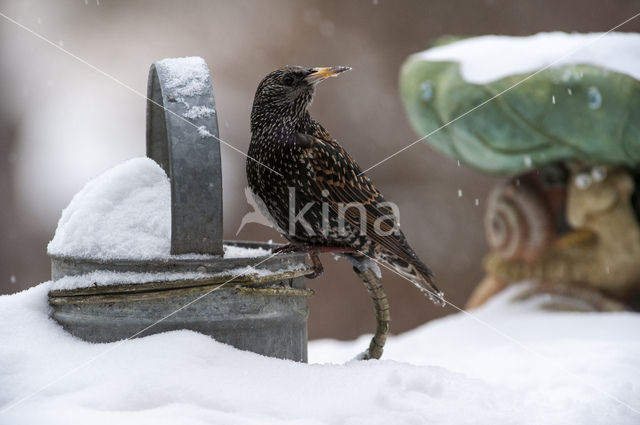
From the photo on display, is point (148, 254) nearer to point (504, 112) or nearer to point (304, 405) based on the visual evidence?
point (304, 405)

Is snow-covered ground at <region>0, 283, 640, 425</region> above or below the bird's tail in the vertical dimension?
below

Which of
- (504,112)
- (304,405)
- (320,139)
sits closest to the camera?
(304,405)

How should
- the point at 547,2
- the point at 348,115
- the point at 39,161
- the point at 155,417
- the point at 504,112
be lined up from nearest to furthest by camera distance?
the point at 155,417
the point at 504,112
the point at 547,2
the point at 39,161
the point at 348,115

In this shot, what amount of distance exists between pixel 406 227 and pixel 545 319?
341cm

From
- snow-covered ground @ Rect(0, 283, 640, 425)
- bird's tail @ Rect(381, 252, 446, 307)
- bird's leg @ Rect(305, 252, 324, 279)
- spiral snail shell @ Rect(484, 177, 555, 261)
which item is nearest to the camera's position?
snow-covered ground @ Rect(0, 283, 640, 425)

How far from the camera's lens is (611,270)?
3.47 m

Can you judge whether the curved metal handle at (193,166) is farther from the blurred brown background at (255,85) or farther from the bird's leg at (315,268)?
the blurred brown background at (255,85)

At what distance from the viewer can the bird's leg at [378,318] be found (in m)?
1.90

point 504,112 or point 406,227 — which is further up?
point 504,112

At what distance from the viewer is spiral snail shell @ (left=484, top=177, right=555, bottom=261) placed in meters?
3.73

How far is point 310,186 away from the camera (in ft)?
6.23

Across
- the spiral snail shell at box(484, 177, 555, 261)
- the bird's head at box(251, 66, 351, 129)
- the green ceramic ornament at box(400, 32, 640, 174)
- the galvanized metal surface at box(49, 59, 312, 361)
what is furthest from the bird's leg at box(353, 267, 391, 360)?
the spiral snail shell at box(484, 177, 555, 261)

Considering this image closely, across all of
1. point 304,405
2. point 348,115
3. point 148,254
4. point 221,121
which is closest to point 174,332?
point 148,254

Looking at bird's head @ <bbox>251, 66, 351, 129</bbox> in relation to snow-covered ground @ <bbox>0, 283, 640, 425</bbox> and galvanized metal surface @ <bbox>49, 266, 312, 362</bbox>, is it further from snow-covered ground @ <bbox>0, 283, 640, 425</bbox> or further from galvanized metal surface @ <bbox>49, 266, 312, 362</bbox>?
snow-covered ground @ <bbox>0, 283, 640, 425</bbox>
